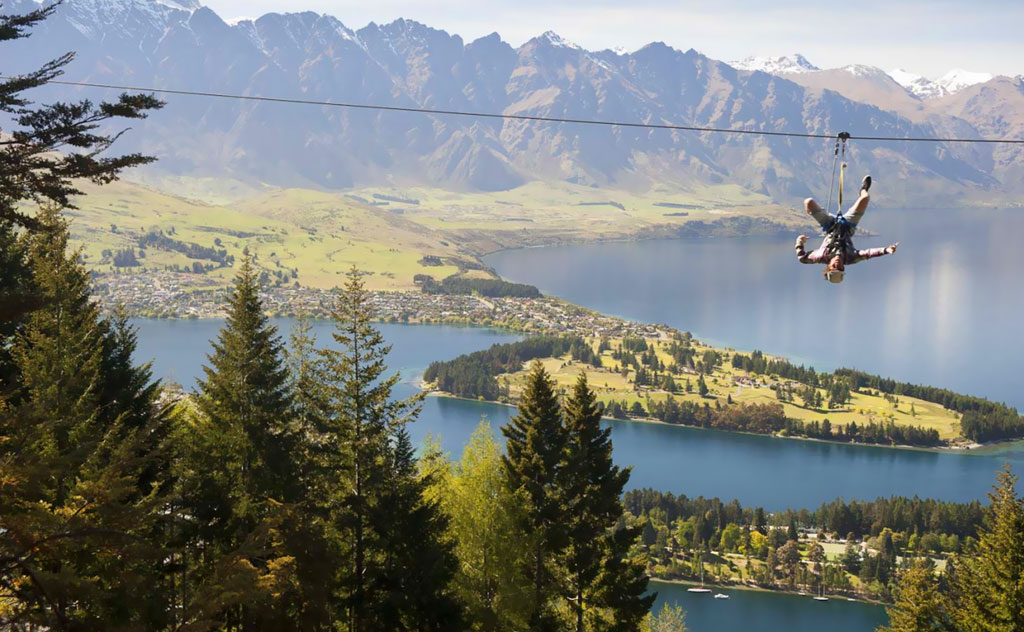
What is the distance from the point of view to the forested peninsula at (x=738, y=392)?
203 ft

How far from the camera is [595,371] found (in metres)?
77.8

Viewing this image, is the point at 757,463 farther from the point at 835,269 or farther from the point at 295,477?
the point at 835,269

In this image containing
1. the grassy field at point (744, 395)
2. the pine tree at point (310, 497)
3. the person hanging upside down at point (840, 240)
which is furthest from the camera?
the grassy field at point (744, 395)

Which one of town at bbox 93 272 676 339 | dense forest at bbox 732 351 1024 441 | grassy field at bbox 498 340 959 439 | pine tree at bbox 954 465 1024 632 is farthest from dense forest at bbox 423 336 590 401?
pine tree at bbox 954 465 1024 632

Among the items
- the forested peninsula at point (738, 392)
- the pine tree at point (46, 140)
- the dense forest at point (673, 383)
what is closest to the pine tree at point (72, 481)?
the pine tree at point (46, 140)

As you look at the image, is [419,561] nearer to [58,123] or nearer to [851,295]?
[58,123]

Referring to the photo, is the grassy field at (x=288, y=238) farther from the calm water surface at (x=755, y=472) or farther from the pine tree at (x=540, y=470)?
the pine tree at (x=540, y=470)

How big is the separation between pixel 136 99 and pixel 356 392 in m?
5.91

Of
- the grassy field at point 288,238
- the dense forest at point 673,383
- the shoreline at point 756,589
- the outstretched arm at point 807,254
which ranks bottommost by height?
the shoreline at point 756,589

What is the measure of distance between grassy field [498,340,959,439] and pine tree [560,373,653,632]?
48.4m

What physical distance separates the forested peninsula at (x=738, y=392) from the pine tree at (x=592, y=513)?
133ft

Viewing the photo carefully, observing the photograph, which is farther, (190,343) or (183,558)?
(190,343)

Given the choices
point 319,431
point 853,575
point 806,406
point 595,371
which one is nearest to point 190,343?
point 595,371

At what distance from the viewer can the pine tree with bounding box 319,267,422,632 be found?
12.6 meters
